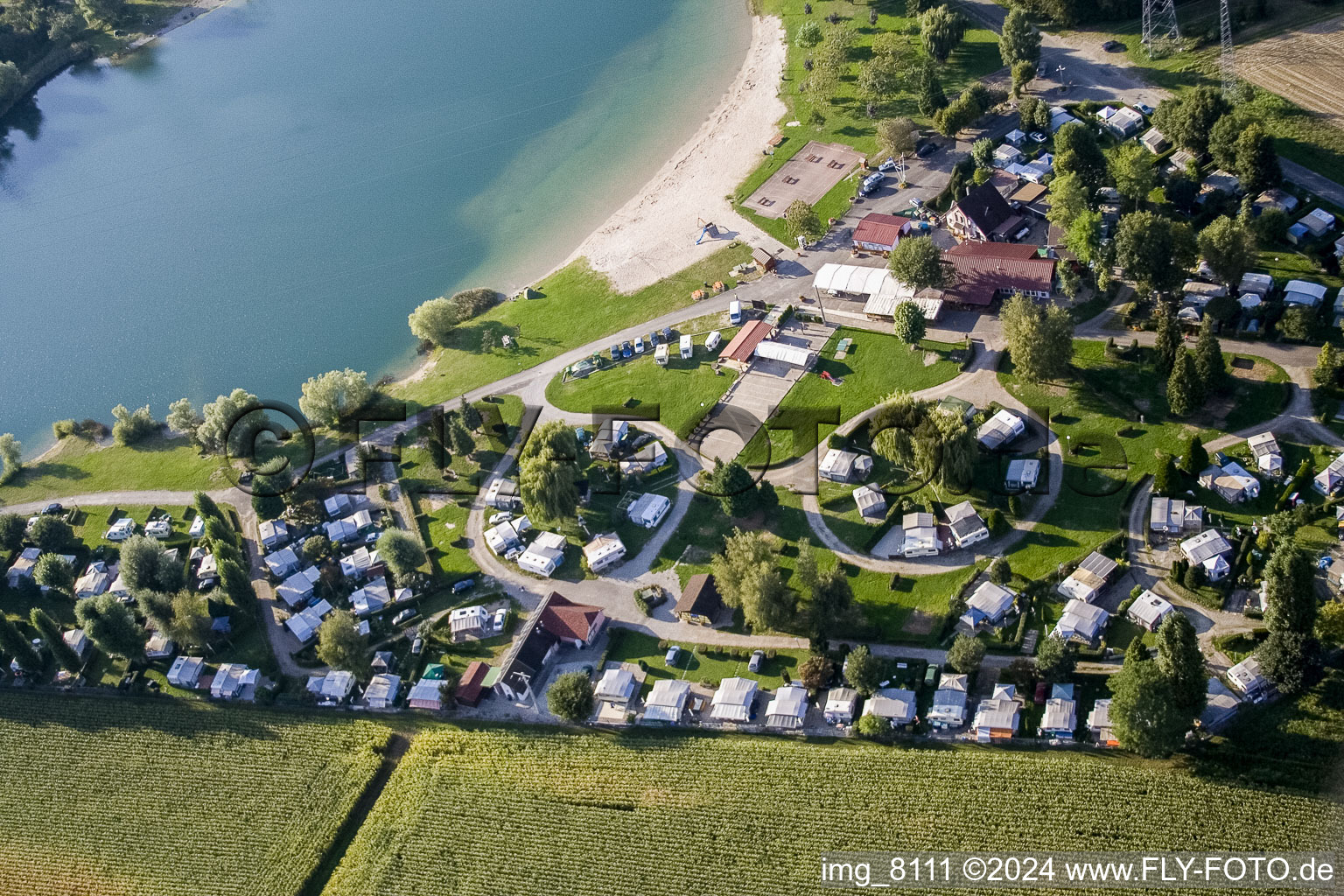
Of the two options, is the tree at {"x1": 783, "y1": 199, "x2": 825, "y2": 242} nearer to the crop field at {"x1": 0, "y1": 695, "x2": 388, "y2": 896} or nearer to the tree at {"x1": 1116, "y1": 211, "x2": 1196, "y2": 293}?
the tree at {"x1": 1116, "y1": 211, "x2": 1196, "y2": 293}

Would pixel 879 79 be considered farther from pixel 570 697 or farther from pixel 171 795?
pixel 171 795

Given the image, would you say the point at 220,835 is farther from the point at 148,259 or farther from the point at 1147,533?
the point at 148,259

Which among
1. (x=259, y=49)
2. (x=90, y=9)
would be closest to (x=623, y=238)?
(x=259, y=49)

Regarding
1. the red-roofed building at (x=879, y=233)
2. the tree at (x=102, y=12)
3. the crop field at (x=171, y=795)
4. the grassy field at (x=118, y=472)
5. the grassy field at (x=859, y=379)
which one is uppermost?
the tree at (x=102, y=12)

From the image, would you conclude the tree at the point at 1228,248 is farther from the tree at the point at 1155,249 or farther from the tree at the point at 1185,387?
the tree at the point at 1185,387

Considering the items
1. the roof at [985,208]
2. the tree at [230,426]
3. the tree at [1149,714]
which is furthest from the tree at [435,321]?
the tree at [1149,714]

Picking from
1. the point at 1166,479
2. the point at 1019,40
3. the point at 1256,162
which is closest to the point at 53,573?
the point at 1166,479
